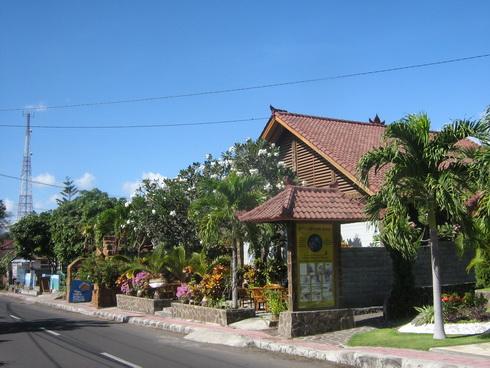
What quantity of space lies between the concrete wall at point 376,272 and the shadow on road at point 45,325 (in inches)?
330

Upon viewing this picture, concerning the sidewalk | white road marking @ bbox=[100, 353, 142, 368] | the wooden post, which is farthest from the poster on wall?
white road marking @ bbox=[100, 353, 142, 368]

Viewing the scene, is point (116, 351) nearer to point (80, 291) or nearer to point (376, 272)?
point (376, 272)

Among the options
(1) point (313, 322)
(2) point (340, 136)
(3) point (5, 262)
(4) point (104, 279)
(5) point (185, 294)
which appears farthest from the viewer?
(3) point (5, 262)

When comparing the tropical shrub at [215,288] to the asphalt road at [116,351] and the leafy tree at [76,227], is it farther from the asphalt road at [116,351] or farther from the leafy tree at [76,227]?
the leafy tree at [76,227]

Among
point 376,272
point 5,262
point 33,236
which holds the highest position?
point 33,236

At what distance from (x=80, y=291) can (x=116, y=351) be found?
18.4 m

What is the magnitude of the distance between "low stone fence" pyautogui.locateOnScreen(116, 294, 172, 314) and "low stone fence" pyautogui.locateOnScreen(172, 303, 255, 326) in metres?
2.82

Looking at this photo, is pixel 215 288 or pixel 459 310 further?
pixel 215 288

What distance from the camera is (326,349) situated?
475 inches

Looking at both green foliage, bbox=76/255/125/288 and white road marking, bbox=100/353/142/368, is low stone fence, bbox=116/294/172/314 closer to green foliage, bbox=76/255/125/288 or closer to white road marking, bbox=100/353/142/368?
green foliage, bbox=76/255/125/288

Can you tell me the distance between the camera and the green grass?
11312mm

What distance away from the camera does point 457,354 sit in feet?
33.7

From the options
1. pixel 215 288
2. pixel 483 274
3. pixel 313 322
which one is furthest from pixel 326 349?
pixel 483 274

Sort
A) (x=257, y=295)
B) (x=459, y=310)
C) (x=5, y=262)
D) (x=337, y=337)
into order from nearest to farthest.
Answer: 1. (x=459, y=310)
2. (x=337, y=337)
3. (x=257, y=295)
4. (x=5, y=262)
